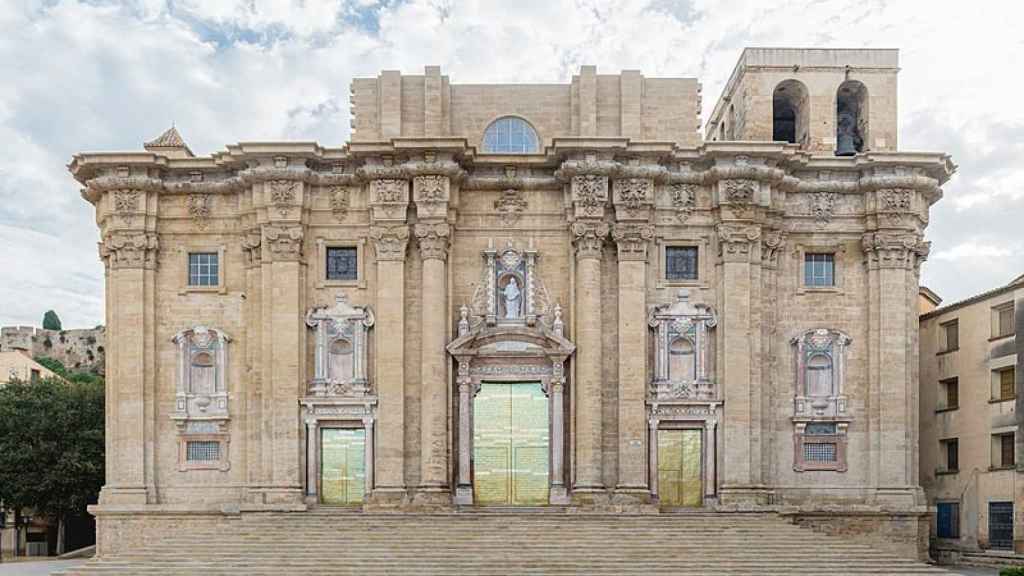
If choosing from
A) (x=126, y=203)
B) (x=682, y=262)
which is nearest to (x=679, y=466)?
(x=682, y=262)

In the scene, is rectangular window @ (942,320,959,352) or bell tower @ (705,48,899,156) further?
rectangular window @ (942,320,959,352)

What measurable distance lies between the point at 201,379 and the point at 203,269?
3.32 m

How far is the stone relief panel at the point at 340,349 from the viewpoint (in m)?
31.2

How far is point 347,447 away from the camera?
3131 centimetres

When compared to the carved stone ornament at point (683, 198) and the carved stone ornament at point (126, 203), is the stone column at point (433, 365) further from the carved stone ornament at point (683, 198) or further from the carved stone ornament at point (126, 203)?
the carved stone ornament at point (126, 203)

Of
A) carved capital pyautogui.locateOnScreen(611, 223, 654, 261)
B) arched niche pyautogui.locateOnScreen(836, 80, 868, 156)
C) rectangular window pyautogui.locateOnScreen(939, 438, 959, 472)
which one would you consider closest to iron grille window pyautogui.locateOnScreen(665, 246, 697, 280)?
carved capital pyautogui.locateOnScreen(611, 223, 654, 261)

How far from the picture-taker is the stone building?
30.8 meters

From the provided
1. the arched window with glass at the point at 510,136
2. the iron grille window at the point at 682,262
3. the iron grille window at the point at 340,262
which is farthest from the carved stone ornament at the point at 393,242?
the iron grille window at the point at 682,262

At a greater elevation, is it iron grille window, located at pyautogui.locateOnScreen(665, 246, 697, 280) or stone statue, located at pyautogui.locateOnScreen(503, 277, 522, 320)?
iron grille window, located at pyautogui.locateOnScreen(665, 246, 697, 280)

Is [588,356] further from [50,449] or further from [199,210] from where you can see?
[50,449]

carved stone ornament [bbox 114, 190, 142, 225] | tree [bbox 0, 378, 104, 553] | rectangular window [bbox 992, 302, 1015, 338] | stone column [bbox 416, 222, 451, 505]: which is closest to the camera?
stone column [bbox 416, 222, 451, 505]

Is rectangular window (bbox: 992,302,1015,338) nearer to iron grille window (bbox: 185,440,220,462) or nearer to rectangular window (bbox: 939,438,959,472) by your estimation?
rectangular window (bbox: 939,438,959,472)

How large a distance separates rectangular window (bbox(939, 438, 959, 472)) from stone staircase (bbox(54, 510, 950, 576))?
10.2 metres

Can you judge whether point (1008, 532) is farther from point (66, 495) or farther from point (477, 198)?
point (66, 495)
